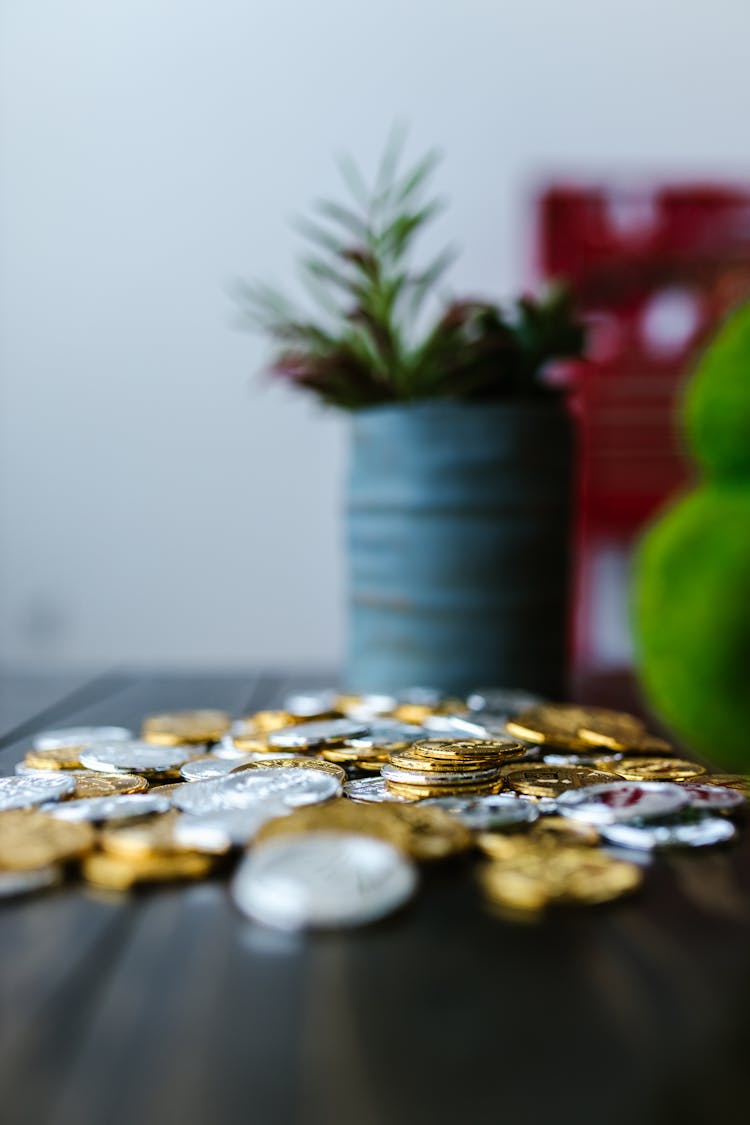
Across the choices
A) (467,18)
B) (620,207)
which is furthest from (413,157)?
(620,207)

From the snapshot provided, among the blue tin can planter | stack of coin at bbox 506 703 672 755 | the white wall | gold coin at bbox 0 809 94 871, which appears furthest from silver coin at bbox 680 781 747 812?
the white wall

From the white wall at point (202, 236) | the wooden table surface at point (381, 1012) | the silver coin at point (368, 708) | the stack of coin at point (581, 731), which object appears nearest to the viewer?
the wooden table surface at point (381, 1012)

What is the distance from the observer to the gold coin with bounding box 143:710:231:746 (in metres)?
0.53

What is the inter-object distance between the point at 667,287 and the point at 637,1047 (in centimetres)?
225

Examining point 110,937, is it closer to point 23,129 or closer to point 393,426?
point 393,426

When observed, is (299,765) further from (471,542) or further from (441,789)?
(471,542)

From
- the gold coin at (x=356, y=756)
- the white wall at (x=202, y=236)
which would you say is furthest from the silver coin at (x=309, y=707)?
the white wall at (x=202, y=236)

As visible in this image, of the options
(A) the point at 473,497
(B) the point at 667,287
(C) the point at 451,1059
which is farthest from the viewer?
(B) the point at 667,287

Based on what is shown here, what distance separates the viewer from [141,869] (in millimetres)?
304

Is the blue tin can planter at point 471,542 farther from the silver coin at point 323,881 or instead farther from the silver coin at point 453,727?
the silver coin at point 323,881

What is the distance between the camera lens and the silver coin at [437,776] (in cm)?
39

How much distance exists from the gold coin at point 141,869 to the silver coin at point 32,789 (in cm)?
7

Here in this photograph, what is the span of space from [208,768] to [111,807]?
0.25 feet

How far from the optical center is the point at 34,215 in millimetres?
2285
